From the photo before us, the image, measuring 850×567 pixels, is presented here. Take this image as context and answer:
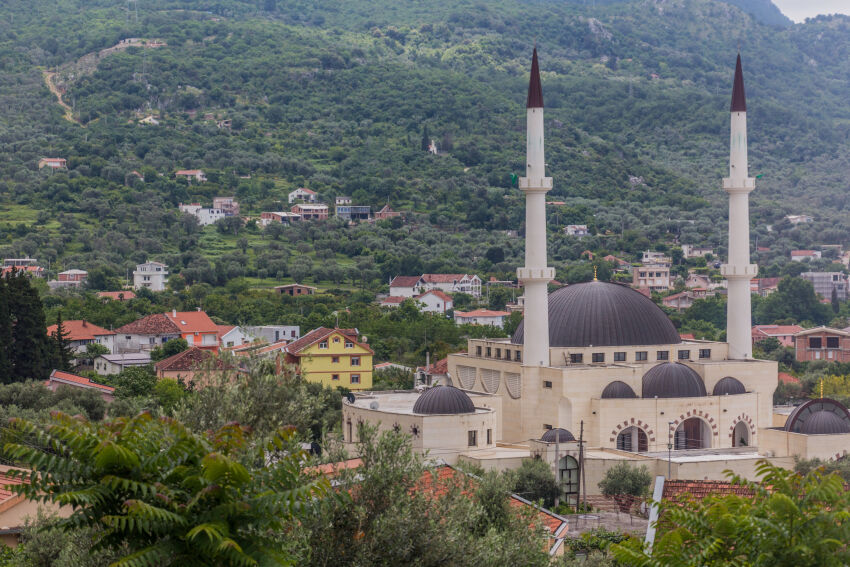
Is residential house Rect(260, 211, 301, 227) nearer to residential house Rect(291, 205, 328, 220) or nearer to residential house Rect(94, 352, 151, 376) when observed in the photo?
residential house Rect(291, 205, 328, 220)

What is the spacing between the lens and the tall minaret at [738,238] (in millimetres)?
54406

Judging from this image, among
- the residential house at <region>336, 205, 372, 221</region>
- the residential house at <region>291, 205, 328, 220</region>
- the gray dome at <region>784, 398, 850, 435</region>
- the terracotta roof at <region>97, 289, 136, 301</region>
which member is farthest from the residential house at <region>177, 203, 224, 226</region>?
the gray dome at <region>784, 398, 850, 435</region>

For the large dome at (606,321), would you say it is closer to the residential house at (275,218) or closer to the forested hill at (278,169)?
the forested hill at (278,169)

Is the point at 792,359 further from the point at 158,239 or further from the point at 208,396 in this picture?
the point at 208,396

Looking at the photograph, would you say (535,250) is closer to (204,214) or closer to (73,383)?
(73,383)

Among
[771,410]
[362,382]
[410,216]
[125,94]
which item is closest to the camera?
[771,410]

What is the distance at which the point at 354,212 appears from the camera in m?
153

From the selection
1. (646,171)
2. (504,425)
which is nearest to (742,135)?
(504,425)

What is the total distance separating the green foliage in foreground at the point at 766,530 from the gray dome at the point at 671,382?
33.2 m

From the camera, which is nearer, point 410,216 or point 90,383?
point 90,383

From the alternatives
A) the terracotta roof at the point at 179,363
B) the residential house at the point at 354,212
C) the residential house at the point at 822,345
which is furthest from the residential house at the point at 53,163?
the residential house at the point at 822,345

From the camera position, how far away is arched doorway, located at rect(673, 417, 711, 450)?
47250mm

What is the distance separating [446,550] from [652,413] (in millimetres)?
30165

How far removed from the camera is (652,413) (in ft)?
152
